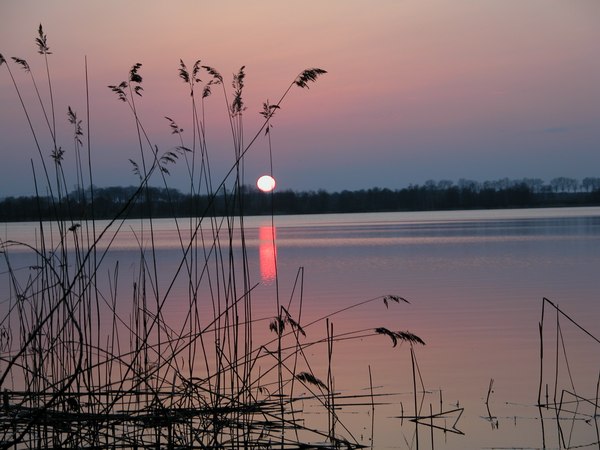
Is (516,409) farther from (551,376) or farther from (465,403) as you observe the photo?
(551,376)

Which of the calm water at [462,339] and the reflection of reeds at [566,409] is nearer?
the reflection of reeds at [566,409]

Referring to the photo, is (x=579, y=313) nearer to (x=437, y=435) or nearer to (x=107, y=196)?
(x=437, y=435)

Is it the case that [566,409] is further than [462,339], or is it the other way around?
[462,339]

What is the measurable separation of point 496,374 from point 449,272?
33.4ft

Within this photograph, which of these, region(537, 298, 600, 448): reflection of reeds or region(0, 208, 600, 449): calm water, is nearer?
A: region(537, 298, 600, 448): reflection of reeds

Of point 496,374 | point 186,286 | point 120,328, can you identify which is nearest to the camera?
point 496,374

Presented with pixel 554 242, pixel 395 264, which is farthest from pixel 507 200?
pixel 395 264

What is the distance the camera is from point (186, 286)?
14.9 metres

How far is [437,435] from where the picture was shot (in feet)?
16.4

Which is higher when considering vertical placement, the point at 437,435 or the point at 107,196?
the point at 107,196

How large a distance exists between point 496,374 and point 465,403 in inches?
42.3

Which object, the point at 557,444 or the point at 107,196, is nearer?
the point at 557,444

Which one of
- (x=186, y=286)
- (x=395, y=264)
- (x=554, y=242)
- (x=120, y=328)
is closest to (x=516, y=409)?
(x=120, y=328)

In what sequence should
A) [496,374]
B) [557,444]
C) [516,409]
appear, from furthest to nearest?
[496,374]
[516,409]
[557,444]
